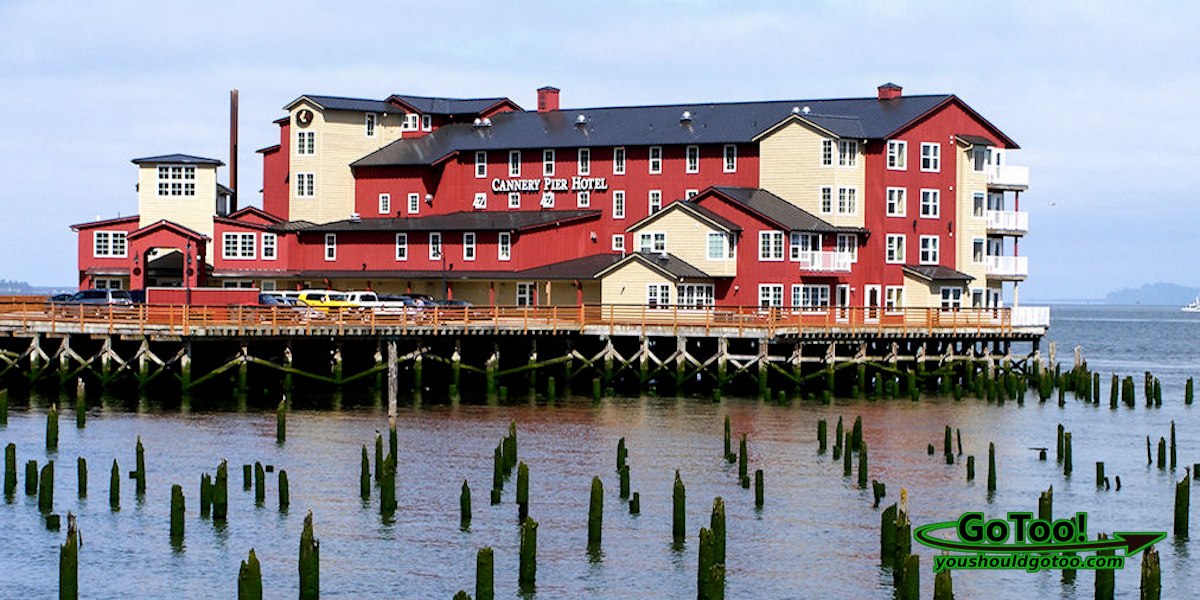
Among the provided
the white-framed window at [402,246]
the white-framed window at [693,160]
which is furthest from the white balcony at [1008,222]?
the white-framed window at [402,246]

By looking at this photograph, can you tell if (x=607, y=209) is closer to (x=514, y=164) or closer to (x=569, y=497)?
(x=514, y=164)

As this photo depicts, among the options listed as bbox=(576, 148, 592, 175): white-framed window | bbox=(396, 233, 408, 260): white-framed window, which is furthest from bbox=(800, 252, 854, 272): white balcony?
bbox=(396, 233, 408, 260): white-framed window

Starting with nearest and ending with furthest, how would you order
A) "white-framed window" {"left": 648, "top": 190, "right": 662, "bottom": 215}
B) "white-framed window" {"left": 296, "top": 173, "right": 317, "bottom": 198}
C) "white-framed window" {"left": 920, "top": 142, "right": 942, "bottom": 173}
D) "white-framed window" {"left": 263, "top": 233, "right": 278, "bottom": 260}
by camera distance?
"white-framed window" {"left": 920, "top": 142, "right": 942, "bottom": 173}
"white-framed window" {"left": 648, "top": 190, "right": 662, "bottom": 215}
"white-framed window" {"left": 263, "top": 233, "right": 278, "bottom": 260}
"white-framed window" {"left": 296, "top": 173, "right": 317, "bottom": 198}

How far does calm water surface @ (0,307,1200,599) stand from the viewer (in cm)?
3634

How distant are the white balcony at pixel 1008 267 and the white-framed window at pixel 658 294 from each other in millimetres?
17934

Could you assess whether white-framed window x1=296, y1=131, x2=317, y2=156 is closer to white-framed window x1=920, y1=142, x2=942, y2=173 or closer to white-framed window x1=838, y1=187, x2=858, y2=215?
white-framed window x1=838, y1=187, x2=858, y2=215

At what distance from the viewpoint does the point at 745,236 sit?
82.1 meters

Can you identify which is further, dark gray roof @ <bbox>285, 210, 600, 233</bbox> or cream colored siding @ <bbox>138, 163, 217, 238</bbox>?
cream colored siding @ <bbox>138, 163, 217, 238</bbox>

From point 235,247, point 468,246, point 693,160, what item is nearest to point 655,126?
point 693,160

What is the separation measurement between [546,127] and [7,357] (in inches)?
1388

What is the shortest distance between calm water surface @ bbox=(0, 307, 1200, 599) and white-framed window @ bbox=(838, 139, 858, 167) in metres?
18.1

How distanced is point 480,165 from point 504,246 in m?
7.88

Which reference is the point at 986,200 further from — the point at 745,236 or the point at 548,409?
the point at 548,409

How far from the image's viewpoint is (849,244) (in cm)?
A: 8381
